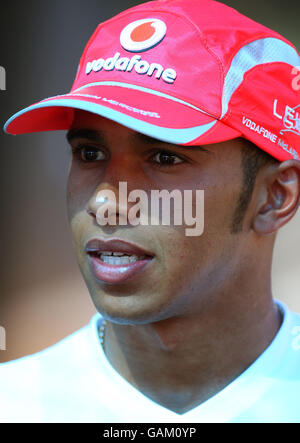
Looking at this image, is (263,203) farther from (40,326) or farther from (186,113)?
(40,326)

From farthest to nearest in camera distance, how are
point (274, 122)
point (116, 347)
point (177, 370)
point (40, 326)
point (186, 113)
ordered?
point (40, 326)
point (116, 347)
point (177, 370)
point (274, 122)
point (186, 113)

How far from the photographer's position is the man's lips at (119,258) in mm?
1272

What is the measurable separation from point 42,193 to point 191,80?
1.59m

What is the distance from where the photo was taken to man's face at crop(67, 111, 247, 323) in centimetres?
128

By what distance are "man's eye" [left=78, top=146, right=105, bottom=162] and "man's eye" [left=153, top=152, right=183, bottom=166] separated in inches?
6.9

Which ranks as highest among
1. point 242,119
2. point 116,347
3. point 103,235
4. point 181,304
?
point 242,119

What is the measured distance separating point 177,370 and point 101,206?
546 millimetres

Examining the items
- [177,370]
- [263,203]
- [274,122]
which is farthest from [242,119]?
[177,370]

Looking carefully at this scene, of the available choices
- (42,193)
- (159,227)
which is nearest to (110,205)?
(159,227)

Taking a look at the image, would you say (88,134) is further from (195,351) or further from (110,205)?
(195,351)

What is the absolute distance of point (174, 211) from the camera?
1.29 m

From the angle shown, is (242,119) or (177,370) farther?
(177,370)

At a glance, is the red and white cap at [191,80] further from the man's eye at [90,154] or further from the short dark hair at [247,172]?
the man's eye at [90,154]

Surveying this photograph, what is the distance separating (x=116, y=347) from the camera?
63.8 inches
